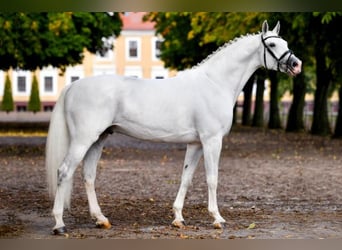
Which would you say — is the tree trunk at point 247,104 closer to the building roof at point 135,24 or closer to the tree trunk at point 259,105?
the tree trunk at point 259,105

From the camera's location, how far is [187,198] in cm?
1393

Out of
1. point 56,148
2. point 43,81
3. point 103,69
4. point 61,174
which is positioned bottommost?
→ point 43,81

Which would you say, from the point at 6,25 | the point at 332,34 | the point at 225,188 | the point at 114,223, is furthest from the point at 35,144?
the point at 114,223

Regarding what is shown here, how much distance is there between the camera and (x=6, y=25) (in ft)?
76.5

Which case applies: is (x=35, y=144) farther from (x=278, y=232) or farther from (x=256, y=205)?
(x=278, y=232)

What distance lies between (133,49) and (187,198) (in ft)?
256

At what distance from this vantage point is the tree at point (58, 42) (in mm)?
32094

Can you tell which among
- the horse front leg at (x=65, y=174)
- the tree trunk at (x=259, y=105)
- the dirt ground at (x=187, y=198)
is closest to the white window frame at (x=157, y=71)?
the tree trunk at (x=259, y=105)

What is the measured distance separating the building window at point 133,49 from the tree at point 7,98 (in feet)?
48.3

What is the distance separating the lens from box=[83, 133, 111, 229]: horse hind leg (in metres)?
10.1

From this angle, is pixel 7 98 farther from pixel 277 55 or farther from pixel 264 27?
pixel 277 55

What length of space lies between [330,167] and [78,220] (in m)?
11.1

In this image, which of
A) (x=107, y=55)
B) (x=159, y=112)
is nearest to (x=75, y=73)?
(x=107, y=55)

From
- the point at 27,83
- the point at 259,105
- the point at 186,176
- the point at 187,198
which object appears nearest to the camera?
the point at 186,176
